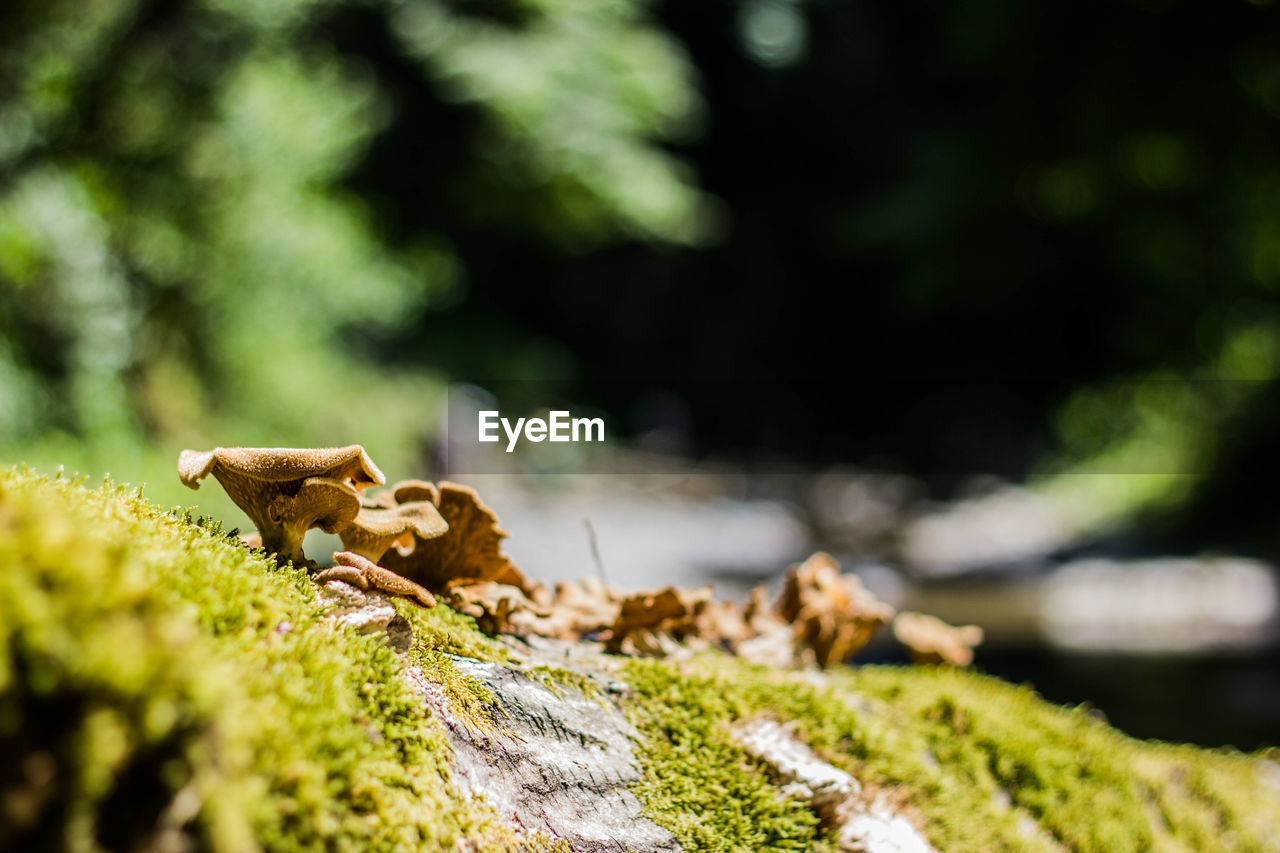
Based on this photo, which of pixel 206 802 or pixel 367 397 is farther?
pixel 367 397

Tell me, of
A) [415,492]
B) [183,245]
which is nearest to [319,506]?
[415,492]

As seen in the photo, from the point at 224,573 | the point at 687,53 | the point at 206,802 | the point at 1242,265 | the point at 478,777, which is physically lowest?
the point at 478,777

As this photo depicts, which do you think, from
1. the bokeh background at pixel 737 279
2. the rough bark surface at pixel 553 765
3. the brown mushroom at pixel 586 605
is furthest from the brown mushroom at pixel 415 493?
the bokeh background at pixel 737 279

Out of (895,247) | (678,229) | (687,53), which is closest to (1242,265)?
(895,247)

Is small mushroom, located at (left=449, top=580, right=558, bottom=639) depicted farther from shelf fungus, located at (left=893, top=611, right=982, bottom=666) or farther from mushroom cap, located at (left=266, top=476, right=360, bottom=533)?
shelf fungus, located at (left=893, top=611, right=982, bottom=666)

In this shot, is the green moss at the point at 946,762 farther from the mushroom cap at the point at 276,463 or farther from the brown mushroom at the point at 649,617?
the mushroom cap at the point at 276,463

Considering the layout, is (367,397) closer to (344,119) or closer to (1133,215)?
(344,119)

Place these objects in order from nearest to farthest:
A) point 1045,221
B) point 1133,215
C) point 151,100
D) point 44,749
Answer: point 44,749 < point 151,100 < point 1133,215 < point 1045,221
